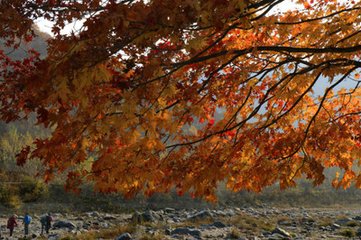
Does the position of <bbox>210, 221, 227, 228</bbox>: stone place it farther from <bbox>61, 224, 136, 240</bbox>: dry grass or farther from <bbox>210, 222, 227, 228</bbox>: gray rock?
<bbox>61, 224, 136, 240</bbox>: dry grass

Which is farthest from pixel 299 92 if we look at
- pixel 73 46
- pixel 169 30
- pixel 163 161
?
pixel 73 46

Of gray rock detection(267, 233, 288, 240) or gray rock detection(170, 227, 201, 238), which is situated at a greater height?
gray rock detection(267, 233, 288, 240)

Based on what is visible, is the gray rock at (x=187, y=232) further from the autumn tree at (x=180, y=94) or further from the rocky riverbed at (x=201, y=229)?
the autumn tree at (x=180, y=94)

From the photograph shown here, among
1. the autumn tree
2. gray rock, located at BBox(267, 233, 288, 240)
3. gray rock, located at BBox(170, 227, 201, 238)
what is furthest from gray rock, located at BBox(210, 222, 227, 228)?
the autumn tree

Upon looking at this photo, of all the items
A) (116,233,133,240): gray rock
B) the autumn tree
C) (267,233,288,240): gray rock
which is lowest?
(116,233,133,240): gray rock

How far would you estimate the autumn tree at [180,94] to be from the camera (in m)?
3.05

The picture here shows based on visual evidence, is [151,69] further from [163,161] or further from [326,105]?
[326,105]

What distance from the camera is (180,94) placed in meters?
4.97

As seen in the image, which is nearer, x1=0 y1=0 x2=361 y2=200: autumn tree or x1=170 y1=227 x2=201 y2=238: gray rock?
x1=0 y1=0 x2=361 y2=200: autumn tree

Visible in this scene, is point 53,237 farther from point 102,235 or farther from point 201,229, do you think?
point 201,229

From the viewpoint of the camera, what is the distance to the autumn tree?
120 inches

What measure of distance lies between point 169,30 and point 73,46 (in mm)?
757

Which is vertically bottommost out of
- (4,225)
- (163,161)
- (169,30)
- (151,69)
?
(4,225)

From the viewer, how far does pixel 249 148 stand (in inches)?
231
